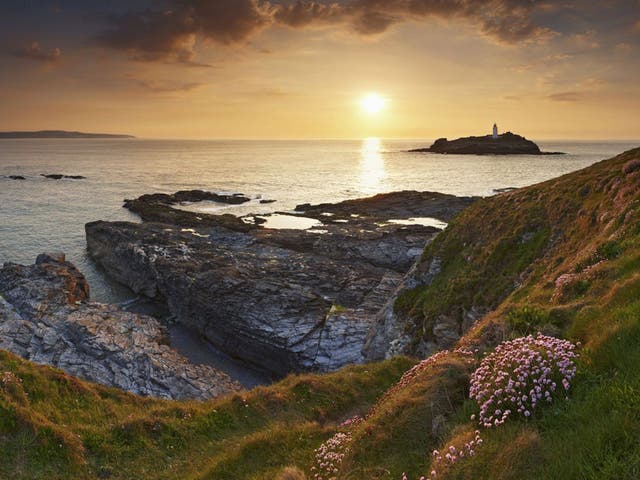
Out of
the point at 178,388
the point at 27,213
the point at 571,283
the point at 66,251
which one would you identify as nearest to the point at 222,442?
the point at 571,283

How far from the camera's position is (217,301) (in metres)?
39.7

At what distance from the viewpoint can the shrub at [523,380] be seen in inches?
318

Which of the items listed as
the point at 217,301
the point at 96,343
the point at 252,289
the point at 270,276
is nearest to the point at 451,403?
the point at 96,343

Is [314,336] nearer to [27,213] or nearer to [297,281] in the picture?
[297,281]

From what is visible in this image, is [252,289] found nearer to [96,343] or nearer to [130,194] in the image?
[96,343]

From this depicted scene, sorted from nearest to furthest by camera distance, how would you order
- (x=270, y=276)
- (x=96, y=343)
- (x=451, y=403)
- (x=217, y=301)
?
(x=451, y=403) → (x=96, y=343) → (x=217, y=301) → (x=270, y=276)

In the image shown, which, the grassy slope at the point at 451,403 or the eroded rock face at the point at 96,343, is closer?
the grassy slope at the point at 451,403

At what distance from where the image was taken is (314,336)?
35.2m

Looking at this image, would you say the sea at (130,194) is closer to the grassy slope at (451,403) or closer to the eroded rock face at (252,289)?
the eroded rock face at (252,289)

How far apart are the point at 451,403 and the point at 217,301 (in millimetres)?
32107

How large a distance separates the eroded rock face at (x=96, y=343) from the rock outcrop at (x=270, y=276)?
4.79 meters

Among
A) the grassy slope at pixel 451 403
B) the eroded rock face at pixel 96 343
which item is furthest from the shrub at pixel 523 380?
the eroded rock face at pixel 96 343

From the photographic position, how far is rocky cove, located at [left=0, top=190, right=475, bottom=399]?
102 ft

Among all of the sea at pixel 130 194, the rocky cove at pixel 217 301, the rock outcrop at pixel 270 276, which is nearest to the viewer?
the rocky cove at pixel 217 301
